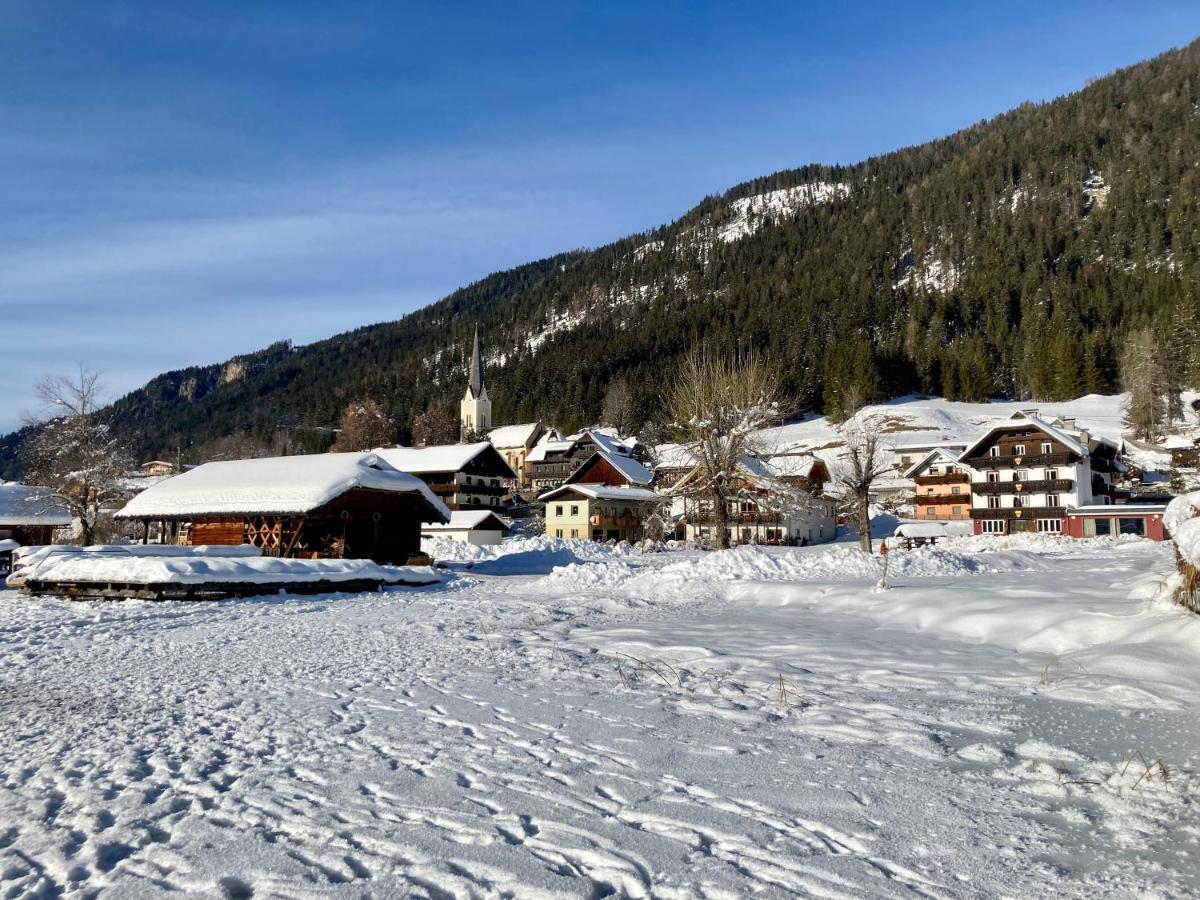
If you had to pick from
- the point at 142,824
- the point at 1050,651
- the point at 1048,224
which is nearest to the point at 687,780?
the point at 142,824

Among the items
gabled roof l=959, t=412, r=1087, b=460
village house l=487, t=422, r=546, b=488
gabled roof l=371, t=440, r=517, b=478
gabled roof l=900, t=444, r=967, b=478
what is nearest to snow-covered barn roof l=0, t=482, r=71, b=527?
gabled roof l=371, t=440, r=517, b=478

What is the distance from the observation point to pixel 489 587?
26844mm

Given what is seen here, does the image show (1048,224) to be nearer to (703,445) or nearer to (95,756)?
(703,445)

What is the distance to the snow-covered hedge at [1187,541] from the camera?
36.1 feet

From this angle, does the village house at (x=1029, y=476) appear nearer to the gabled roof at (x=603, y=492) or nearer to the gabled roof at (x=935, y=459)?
the gabled roof at (x=935, y=459)

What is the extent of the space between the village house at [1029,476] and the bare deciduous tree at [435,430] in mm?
84492

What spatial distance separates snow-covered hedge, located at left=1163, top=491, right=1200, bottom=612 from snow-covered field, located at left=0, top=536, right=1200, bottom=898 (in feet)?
2.11

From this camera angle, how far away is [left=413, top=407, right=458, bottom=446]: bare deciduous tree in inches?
5049

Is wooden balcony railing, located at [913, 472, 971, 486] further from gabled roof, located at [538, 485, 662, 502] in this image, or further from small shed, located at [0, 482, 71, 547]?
small shed, located at [0, 482, 71, 547]

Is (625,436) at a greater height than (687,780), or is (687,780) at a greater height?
(625,436)

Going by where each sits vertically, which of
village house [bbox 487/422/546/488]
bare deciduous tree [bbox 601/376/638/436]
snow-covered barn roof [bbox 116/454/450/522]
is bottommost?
snow-covered barn roof [bbox 116/454/450/522]

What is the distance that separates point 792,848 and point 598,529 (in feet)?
197

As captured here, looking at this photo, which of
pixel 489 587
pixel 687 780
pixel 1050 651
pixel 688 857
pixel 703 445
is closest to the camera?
pixel 688 857

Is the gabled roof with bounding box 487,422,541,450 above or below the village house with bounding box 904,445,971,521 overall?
above
